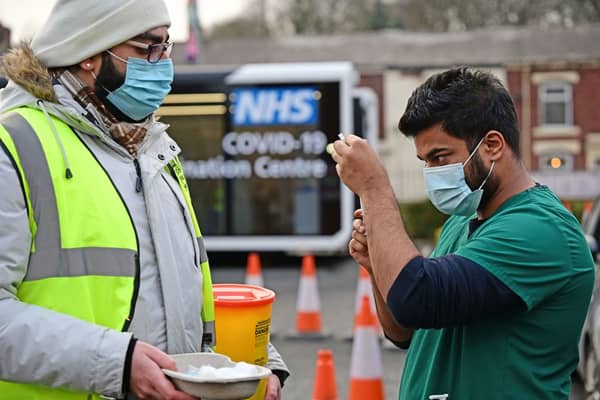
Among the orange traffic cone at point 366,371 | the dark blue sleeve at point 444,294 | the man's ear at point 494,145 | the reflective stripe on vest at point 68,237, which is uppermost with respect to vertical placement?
the man's ear at point 494,145

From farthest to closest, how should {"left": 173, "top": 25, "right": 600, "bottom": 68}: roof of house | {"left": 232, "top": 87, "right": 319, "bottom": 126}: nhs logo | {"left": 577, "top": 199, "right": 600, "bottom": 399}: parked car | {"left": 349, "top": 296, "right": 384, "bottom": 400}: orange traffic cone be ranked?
{"left": 173, "top": 25, "right": 600, "bottom": 68}: roof of house < {"left": 232, "top": 87, "right": 319, "bottom": 126}: nhs logo < {"left": 349, "top": 296, "right": 384, "bottom": 400}: orange traffic cone < {"left": 577, "top": 199, "right": 600, "bottom": 399}: parked car

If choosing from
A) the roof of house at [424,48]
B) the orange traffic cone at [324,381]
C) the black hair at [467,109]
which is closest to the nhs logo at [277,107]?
the orange traffic cone at [324,381]

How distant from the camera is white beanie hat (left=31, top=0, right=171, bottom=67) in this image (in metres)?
2.66

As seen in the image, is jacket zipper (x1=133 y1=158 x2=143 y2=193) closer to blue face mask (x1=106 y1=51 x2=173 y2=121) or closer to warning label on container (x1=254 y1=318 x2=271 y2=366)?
blue face mask (x1=106 y1=51 x2=173 y2=121)

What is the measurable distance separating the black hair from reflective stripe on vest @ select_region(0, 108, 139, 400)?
0.98m

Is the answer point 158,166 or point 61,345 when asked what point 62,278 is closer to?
point 61,345

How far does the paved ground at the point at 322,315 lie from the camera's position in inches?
313

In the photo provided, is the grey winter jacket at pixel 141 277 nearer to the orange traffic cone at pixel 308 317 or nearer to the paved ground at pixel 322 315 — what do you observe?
the paved ground at pixel 322 315

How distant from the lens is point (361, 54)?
36.1m

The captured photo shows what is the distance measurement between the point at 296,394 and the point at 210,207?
7833mm

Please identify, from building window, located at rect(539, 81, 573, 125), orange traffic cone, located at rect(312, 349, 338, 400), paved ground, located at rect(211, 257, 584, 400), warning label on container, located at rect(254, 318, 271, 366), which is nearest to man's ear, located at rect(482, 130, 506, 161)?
warning label on container, located at rect(254, 318, 271, 366)

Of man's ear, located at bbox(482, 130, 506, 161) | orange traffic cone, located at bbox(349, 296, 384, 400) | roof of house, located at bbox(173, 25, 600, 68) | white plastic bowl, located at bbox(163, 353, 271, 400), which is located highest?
roof of house, located at bbox(173, 25, 600, 68)

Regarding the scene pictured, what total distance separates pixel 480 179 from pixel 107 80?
117 centimetres

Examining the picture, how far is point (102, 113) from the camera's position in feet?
9.03
